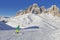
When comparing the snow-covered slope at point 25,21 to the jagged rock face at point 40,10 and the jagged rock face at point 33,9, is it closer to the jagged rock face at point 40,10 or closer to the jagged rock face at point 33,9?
the jagged rock face at point 33,9

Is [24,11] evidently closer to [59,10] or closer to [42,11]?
[42,11]

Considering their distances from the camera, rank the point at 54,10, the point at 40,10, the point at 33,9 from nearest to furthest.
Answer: the point at 54,10 < the point at 33,9 < the point at 40,10

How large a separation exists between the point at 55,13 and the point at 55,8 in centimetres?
494

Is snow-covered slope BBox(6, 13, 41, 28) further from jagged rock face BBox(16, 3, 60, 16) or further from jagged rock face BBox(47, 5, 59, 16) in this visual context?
jagged rock face BBox(47, 5, 59, 16)

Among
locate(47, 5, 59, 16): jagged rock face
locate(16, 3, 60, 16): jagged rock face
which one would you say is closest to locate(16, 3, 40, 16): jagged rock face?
locate(16, 3, 60, 16): jagged rock face

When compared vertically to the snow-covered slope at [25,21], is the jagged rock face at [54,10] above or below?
above

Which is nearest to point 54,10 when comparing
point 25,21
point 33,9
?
point 33,9

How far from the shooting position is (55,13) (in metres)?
159

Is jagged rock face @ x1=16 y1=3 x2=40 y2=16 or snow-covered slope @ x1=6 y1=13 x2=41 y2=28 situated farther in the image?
jagged rock face @ x1=16 y1=3 x2=40 y2=16

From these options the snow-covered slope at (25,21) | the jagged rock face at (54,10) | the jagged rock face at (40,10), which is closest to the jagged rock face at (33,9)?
the jagged rock face at (40,10)

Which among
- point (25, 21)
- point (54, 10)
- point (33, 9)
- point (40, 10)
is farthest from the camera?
point (40, 10)

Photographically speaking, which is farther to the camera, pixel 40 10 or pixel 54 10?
pixel 40 10

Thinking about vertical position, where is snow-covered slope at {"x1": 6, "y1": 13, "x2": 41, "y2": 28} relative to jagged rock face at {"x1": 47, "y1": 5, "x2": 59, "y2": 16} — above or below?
below

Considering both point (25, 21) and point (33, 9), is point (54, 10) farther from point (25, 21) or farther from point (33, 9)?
point (25, 21)
